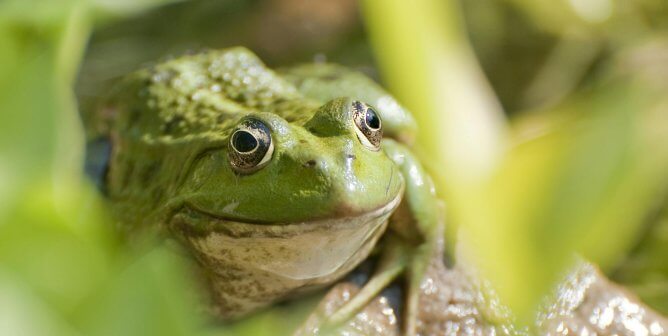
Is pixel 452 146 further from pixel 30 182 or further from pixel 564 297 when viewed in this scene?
pixel 30 182

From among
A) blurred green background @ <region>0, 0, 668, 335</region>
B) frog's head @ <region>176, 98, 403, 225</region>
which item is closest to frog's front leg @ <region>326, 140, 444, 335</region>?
blurred green background @ <region>0, 0, 668, 335</region>

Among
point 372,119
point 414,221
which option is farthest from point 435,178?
point 372,119

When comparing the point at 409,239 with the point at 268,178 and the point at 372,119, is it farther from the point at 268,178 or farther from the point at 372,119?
the point at 268,178

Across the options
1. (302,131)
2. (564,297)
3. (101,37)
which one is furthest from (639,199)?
(101,37)

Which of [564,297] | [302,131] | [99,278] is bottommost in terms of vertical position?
[564,297]

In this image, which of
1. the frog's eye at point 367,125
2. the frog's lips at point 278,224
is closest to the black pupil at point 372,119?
the frog's eye at point 367,125

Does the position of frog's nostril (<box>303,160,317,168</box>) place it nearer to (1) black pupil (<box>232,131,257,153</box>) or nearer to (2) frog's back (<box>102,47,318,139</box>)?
(1) black pupil (<box>232,131,257,153</box>)

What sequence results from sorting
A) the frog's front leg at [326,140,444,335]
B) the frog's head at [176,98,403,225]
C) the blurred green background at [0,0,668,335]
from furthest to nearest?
the frog's front leg at [326,140,444,335], the frog's head at [176,98,403,225], the blurred green background at [0,0,668,335]

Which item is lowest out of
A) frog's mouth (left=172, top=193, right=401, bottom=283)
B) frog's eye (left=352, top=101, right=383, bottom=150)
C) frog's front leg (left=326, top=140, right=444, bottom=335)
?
frog's front leg (left=326, top=140, right=444, bottom=335)
